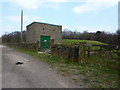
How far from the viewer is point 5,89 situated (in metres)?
3.27

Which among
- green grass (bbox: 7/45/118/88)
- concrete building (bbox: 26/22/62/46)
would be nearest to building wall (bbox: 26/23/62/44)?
concrete building (bbox: 26/22/62/46)

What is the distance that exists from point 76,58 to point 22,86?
13.6ft

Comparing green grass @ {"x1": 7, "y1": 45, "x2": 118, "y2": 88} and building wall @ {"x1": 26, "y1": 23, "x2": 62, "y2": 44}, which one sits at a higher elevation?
building wall @ {"x1": 26, "y1": 23, "x2": 62, "y2": 44}

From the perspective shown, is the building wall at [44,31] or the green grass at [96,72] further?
the building wall at [44,31]

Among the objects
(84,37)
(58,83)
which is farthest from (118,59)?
(84,37)

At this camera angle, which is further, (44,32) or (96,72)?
(44,32)

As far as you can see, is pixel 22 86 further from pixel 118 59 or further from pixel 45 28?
pixel 45 28

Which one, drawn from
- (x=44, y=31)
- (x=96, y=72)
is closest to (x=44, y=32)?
(x=44, y=31)

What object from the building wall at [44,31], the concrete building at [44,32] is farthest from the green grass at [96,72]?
the building wall at [44,31]

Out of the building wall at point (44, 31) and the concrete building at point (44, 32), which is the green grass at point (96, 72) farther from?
the building wall at point (44, 31)

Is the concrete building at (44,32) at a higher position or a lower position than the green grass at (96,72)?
higher

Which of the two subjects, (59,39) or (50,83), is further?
(59,39)

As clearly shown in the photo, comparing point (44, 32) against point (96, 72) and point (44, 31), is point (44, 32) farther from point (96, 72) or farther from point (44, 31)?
point (96, 72)

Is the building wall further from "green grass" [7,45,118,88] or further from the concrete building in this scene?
"green grass" [7,45,118,88]
